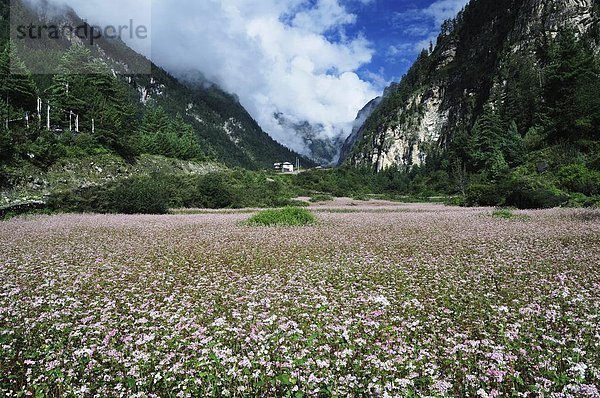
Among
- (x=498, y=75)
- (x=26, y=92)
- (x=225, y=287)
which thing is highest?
(x=498, y=75)

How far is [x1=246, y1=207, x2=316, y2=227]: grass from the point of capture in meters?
18.7

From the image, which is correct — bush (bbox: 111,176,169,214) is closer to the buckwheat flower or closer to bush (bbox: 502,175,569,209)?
the buckwheat flower

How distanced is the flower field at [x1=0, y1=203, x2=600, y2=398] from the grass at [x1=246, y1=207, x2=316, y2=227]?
24.9 ft

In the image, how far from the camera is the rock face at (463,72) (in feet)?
318

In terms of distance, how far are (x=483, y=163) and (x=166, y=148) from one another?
68.8 m

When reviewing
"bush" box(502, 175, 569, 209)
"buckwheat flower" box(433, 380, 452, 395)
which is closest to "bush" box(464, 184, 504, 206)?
"bush" box(502, 175, 569, 209)

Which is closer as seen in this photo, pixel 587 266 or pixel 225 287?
pixel 225 287

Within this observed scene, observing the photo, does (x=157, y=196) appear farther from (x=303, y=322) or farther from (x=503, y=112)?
(x=503, y=112)

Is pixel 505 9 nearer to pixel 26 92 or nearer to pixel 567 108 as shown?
pixel 567 108

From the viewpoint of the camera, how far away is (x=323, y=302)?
618cm

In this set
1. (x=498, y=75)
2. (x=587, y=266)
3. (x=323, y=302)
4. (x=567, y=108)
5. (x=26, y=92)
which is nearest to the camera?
(x=323, y=302)

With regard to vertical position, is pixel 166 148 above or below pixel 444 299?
above

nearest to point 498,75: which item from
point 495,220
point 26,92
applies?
A: point 495,220

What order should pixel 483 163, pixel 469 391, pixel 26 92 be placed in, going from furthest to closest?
pixel 483 163 < pixel 26 92 < pixel 469 391
